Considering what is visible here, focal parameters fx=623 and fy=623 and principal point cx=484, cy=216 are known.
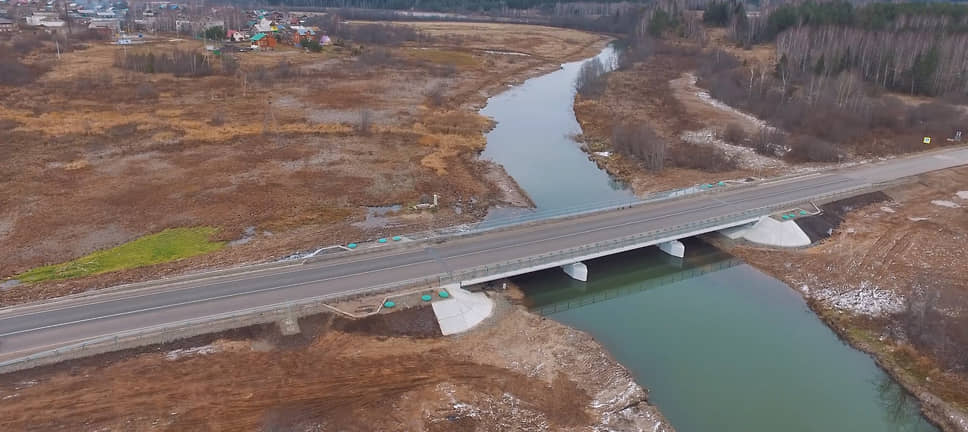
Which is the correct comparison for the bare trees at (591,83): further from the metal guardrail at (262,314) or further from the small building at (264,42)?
the small building at (264,42)

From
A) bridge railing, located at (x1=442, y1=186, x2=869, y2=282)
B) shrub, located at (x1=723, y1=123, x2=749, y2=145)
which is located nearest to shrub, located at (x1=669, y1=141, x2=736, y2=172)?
shrub, located at (x1=723, y1=123, x2=749, y2=145)

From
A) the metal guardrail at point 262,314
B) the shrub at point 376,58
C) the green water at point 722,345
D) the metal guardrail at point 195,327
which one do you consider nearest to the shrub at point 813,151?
the green water at point 722,345

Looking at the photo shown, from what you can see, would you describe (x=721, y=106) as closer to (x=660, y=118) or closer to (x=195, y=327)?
(x=660, y=118)

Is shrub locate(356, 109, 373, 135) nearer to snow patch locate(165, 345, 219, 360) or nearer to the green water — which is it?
the green water

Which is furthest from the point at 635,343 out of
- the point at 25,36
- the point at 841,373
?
the point at 25,36

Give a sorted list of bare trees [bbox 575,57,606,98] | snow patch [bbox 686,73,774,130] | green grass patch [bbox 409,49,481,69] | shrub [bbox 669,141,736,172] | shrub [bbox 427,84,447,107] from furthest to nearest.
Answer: green grass patch [bbox 409,49,481,69]
bare trees [bbox 575,57,606,98]
shrub [bbox 427,84,447,107]
snow patch [bbox 686,73,774,130]
shrub [bbox 669,141,736,172]

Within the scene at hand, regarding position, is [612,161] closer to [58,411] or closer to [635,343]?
[635,343]

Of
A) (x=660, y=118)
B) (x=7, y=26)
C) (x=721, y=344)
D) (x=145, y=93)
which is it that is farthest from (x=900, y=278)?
(x=7, y=26)
